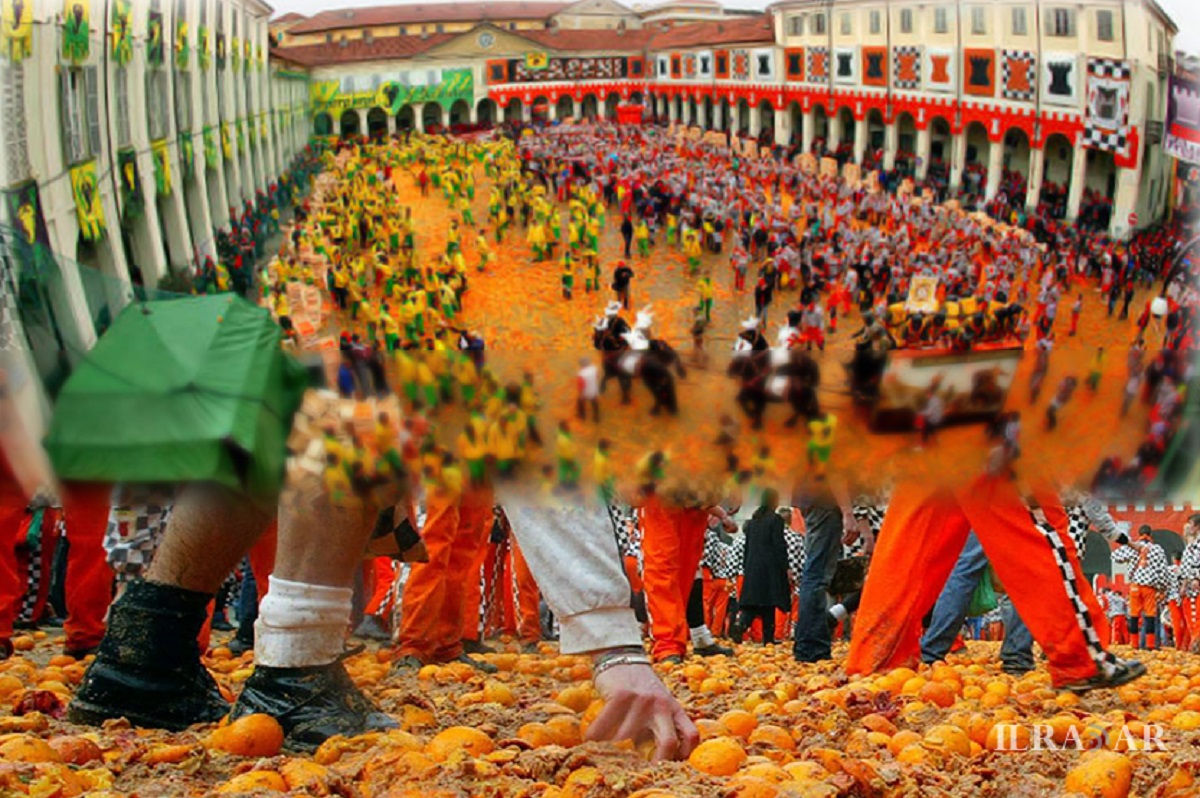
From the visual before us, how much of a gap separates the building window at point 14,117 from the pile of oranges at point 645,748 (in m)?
0.82

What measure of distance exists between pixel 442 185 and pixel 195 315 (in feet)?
54.4

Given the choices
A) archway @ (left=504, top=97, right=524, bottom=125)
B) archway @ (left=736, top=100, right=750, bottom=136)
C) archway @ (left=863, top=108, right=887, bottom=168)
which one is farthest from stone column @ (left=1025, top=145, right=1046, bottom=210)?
archway @ (left=504, top=97, right=524, bottom=125)

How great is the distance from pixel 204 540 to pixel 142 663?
0.74 feet

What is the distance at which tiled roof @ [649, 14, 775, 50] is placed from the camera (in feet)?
23.6

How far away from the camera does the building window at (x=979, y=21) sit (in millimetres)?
4523

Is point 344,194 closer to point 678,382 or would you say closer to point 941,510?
point 941,510

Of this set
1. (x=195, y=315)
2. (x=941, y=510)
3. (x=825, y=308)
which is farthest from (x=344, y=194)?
(x=195, y=315)

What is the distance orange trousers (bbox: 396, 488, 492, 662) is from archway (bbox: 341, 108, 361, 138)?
1.97 meters

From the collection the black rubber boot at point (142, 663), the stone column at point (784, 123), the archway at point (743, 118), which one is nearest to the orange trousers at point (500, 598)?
the black rubber boot at point (142, 663)

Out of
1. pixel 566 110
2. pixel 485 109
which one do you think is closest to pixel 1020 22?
pixel 485 109

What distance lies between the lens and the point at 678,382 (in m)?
1.83

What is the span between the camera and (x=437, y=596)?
10.4 ft

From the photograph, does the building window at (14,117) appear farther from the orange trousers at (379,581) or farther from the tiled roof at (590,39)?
the tiled roof at (590,39)

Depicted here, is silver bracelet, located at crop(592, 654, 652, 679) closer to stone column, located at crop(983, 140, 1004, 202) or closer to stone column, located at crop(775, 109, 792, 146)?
stone column, located at crop(983, 140, 1004, 202)
